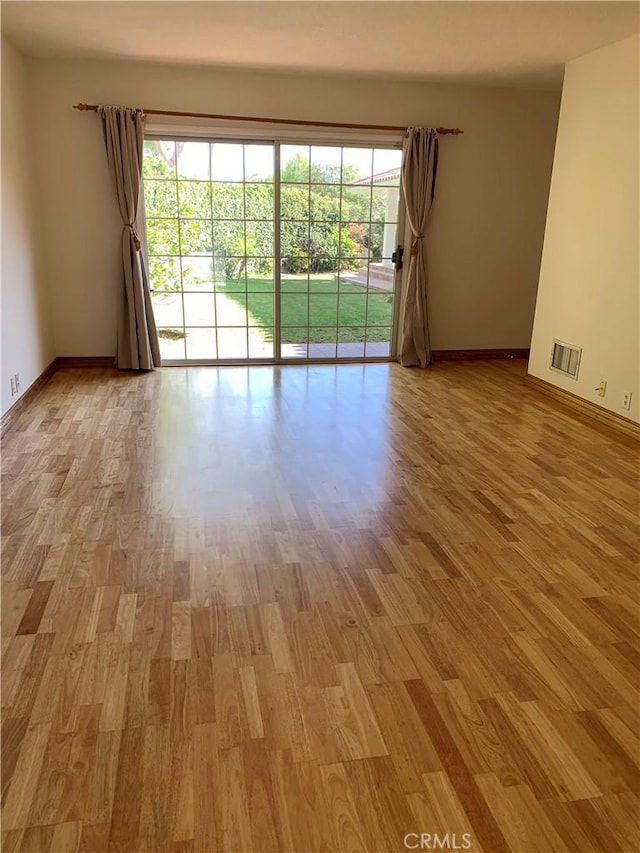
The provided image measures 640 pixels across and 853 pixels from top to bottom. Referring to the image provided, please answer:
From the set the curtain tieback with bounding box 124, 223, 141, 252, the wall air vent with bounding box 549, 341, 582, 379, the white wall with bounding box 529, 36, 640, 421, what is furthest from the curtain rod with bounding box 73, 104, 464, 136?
the wall air vent with bounding box 549, 341, 582, 379

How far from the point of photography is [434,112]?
572cm

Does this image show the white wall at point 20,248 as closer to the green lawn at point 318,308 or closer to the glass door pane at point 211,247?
the glass door pane at point 211,247

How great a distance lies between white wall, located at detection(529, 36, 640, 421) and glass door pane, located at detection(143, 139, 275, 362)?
264 centimetres

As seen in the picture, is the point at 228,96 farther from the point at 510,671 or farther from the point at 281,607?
the point at 510,671

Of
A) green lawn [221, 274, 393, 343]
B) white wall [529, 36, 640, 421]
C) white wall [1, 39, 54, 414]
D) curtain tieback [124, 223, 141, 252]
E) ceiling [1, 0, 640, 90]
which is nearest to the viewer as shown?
ceiling [1, 0, 640, 90]

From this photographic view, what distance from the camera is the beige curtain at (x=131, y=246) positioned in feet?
16.9

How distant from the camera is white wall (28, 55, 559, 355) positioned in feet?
17.0

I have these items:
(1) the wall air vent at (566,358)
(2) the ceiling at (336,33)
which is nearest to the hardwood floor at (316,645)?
(1) the wall air vent at (566,358)

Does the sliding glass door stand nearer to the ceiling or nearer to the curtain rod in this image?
the curtain rod

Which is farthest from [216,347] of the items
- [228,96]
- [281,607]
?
[281,607]

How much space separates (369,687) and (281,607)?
50 cm

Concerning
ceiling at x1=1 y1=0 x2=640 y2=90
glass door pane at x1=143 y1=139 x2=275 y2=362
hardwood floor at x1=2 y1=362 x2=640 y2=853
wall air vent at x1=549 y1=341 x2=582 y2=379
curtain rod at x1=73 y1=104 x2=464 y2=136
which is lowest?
hardwood floor at x1=2 y1=362 x2=640 y2=853

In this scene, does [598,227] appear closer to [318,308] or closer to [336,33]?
[336,33]

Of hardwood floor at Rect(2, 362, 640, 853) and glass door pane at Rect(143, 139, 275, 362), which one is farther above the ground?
glass door pane at Rect(143, 139, 275, 362)
